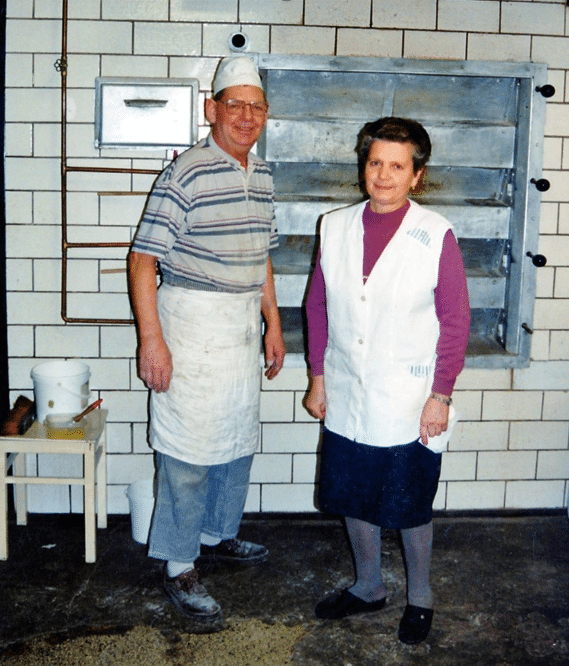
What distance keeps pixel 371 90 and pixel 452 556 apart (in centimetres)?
201

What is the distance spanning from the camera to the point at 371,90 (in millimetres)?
3381

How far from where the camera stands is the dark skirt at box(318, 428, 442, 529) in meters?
2.50

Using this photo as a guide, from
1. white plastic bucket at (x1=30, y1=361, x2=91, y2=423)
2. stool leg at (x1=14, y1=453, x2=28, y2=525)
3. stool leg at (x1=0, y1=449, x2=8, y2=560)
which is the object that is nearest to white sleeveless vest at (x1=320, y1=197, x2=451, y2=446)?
white plastic bucket at (x1=30, y1=361, x2=91, y2=423)

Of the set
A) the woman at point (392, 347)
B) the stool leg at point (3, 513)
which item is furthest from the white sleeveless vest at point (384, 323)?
the stool leg at point (3, 513)

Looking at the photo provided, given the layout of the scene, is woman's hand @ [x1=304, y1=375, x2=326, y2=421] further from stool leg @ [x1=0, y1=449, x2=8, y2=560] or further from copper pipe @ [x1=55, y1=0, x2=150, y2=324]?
stool leg @ [x1=0, y1=449, x2=8, y2=560]

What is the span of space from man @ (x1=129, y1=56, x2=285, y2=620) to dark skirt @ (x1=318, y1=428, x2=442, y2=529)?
0.49 m

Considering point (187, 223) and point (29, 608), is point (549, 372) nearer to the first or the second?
point (187, 223)

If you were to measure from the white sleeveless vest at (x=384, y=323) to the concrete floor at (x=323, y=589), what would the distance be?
2.41ft

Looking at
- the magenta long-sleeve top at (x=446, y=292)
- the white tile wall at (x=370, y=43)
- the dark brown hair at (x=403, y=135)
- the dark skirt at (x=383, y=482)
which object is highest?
the white tile wall at (x=370, y=43)

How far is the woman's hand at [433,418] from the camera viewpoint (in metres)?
2.45

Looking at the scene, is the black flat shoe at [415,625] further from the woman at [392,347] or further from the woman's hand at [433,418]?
the woman's hand at [433,418]

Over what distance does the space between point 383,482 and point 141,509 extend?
123 cm

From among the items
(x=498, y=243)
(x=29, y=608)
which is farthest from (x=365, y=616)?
(x=498, y=243)

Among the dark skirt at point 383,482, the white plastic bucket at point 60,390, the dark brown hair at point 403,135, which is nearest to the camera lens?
the dark brown hair at point 403,135
